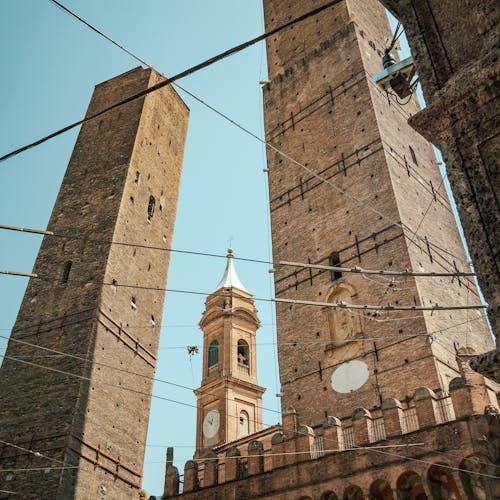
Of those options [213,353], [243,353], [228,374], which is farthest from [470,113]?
[243,353]

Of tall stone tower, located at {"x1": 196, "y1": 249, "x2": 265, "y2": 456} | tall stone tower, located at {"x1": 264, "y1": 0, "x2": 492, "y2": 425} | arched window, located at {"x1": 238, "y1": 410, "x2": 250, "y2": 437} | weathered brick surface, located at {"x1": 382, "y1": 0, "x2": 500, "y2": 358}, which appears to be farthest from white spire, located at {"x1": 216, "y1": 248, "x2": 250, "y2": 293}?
weathered brick surface, located at {"x1": 382, "y1": 0, "x2": 500, "y2": 358}

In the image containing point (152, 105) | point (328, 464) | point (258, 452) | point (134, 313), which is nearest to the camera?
point (328, 464)

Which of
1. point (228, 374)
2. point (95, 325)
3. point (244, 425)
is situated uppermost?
point (228, 374)

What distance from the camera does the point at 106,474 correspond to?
12188 mm

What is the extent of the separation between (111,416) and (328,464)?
5710mm

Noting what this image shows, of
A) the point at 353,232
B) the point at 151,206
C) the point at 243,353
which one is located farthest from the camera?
the point at 243,353

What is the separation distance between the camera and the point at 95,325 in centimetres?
1315

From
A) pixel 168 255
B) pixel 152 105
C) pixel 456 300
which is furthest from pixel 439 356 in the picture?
pixel 152 105

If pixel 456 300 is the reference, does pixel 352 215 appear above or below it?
above

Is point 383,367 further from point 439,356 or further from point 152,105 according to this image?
point 152,105

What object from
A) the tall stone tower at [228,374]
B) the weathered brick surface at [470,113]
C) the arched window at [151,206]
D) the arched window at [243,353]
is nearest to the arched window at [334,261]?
the arched window at [151,206]

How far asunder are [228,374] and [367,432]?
13.5 meters

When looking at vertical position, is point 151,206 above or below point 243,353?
above

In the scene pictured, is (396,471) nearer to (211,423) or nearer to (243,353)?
(211,423)
